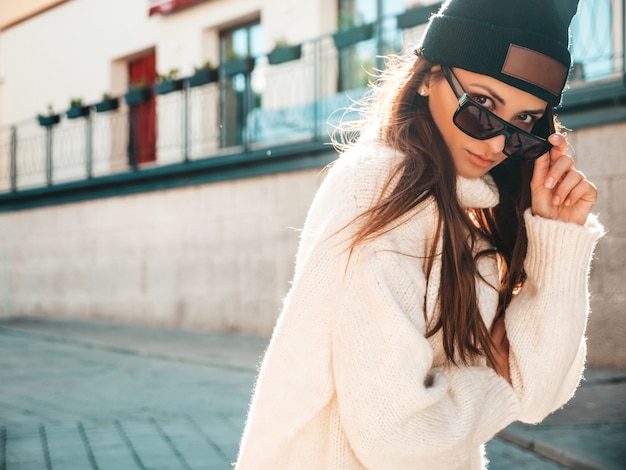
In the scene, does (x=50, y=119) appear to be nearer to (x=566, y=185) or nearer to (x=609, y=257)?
(x=609, y=257)

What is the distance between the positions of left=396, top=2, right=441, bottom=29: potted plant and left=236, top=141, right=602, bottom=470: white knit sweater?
29.1 feet

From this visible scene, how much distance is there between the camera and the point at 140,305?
1462 cm

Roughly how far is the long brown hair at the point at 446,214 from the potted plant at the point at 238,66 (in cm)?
1110

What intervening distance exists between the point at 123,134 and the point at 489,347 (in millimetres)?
14807

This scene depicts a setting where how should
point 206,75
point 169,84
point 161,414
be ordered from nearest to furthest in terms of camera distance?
point 161,414 → point 206,75 → point 169,84

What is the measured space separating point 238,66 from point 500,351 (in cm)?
1160

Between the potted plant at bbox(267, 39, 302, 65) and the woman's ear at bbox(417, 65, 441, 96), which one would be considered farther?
the potted plant at bbox(267, 39, 302, 65)

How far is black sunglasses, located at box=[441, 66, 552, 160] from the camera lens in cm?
164

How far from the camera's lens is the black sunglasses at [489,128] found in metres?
1.64

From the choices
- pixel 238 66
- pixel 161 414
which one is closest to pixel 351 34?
pixel 238 66

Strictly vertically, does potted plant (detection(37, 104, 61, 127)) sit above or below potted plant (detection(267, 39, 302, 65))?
below

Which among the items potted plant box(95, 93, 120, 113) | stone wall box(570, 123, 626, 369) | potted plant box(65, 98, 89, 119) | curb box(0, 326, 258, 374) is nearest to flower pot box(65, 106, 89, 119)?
potted plant box(65, 98, 89, 119)

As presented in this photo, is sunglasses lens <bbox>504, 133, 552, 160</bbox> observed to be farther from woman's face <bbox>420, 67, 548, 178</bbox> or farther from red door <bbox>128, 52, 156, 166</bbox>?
red door <bbox>128, 52, 156, 166</bbox>

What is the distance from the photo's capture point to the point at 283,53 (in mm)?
12203
